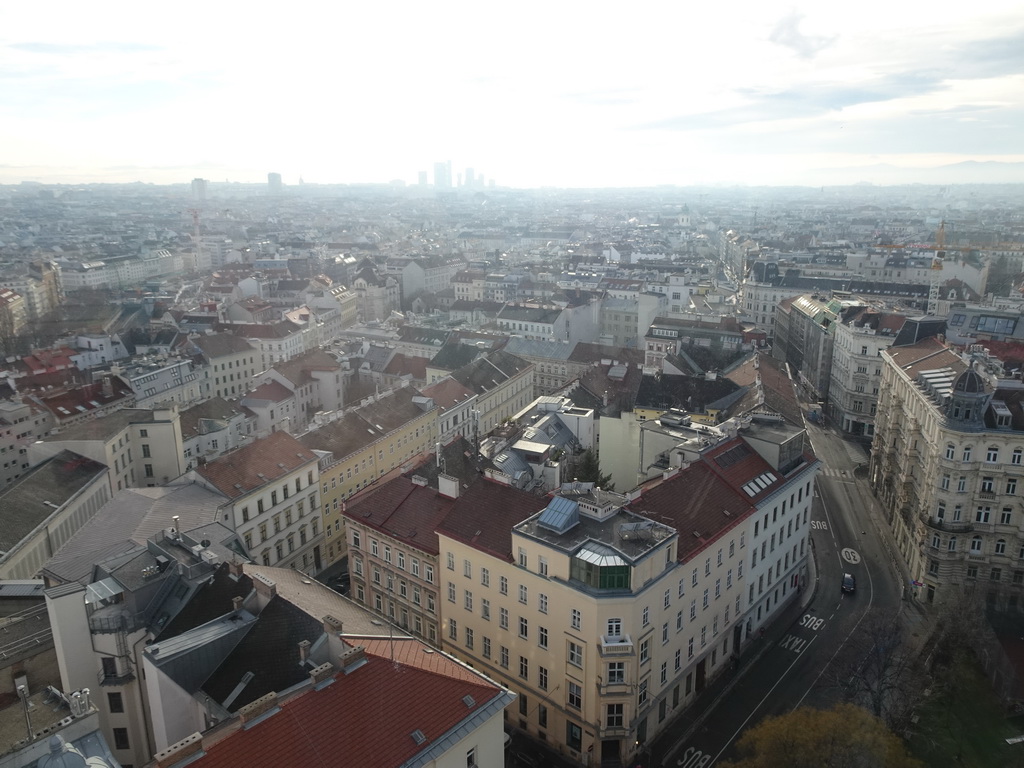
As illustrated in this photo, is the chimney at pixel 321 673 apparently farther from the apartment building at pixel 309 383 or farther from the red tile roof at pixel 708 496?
the apartment building at pixel 309 383

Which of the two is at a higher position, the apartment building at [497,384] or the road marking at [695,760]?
the apartment building at [497,384]

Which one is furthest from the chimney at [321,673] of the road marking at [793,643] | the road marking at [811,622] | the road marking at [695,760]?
the road marking at [811,622]

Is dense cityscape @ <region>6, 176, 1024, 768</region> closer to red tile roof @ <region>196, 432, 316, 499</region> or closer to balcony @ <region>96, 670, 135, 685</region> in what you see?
balcony @ <region>96, 670, 135, 685</region>

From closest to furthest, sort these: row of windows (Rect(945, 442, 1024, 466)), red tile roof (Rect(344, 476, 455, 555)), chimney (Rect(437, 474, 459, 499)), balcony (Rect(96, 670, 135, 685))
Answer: balcony (Rect(96, 670, 135, 685))
red tile roof (Rect(344, 476, 455, 555))
chimney (Rect(437, 474, 459, 499))
row of windows (Rect(945, 442, 1024, 466))

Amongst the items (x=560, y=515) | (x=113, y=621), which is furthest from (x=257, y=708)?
(x=560, y=515)

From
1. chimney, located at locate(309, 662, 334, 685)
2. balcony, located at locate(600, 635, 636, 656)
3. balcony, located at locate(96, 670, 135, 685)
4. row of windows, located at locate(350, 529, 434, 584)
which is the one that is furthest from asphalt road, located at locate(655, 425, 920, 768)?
balcony, located at locate(96, 670, 135, 685)

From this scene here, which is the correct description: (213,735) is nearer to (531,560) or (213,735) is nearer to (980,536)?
(531,560)

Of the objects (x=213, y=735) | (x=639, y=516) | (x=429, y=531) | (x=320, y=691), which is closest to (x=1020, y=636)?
(x=639, y=516)
